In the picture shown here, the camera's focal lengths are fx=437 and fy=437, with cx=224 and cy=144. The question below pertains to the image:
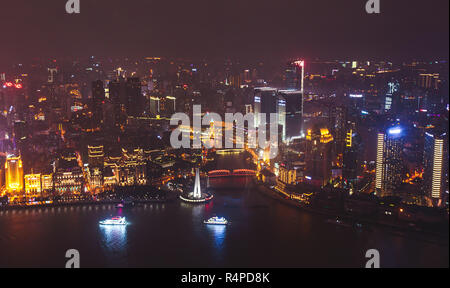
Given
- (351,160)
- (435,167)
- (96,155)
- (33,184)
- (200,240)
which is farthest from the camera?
(96,155)

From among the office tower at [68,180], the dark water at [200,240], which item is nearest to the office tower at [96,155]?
the office tower at [68,180]

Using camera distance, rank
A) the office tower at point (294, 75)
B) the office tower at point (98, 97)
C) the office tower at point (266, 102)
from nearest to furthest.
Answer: the office tower at point (294, 75), the office tower at point (266, 102), the office tower at point (98, 97)

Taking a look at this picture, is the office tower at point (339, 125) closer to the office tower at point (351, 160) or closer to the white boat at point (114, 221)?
the office tower at point (351, 160)

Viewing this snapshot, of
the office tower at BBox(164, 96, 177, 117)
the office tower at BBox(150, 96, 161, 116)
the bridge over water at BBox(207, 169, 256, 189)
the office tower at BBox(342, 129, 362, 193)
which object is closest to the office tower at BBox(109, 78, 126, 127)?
the office tower at BBox(150, 96, 161, 116)

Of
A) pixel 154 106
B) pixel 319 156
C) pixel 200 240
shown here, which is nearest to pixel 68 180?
pixel 200 240

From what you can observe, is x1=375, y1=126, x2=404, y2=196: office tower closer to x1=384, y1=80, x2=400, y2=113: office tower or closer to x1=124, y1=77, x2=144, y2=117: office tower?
x1=384, y1=80, x2=400, y2=113: office tower

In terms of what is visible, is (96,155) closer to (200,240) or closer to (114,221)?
(114,221)

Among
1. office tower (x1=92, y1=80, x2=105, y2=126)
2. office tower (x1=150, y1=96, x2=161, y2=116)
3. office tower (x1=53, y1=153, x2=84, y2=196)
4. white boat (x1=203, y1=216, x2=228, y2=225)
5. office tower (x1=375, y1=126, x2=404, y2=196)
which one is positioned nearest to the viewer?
white boat (x1=203, y1=216, x2=228, y2=225)
